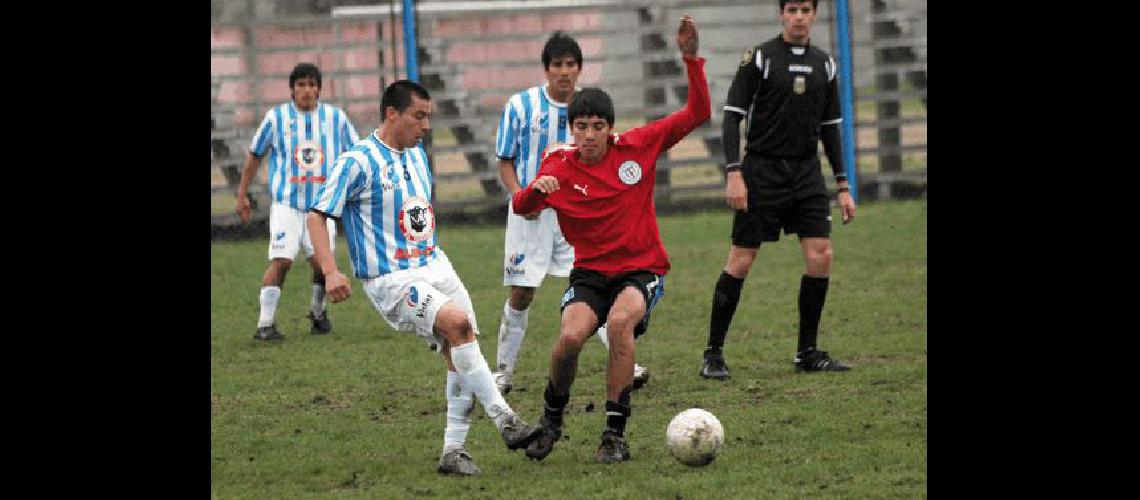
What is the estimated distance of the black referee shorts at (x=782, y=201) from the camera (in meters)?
9.12

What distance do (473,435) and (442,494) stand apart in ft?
3.87

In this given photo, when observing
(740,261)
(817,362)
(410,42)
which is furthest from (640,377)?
(410,42)

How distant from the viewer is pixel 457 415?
7.10 metres

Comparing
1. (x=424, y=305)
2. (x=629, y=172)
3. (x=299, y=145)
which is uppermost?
(x=299, y=145)

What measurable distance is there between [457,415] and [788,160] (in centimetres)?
295

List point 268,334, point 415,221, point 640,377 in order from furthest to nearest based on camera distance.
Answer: point 268,334 < point 640,377 < point 415,221

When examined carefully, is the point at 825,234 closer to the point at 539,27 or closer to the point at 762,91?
the point at 762,91

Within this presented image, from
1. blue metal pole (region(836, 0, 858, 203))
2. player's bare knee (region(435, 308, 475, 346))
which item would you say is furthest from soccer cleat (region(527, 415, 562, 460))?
blue metal pole (region(836, 0, 858, 203))

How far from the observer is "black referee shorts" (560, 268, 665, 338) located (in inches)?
289

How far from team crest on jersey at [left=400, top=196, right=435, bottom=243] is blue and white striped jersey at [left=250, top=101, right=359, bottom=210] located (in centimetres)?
461

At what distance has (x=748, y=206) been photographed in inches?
363

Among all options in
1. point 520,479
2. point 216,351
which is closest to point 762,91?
point 520,479

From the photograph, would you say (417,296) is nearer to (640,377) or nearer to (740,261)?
(640,377)

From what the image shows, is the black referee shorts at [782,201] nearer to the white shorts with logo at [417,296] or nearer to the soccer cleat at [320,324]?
the white shorts with logo at [417,296]
